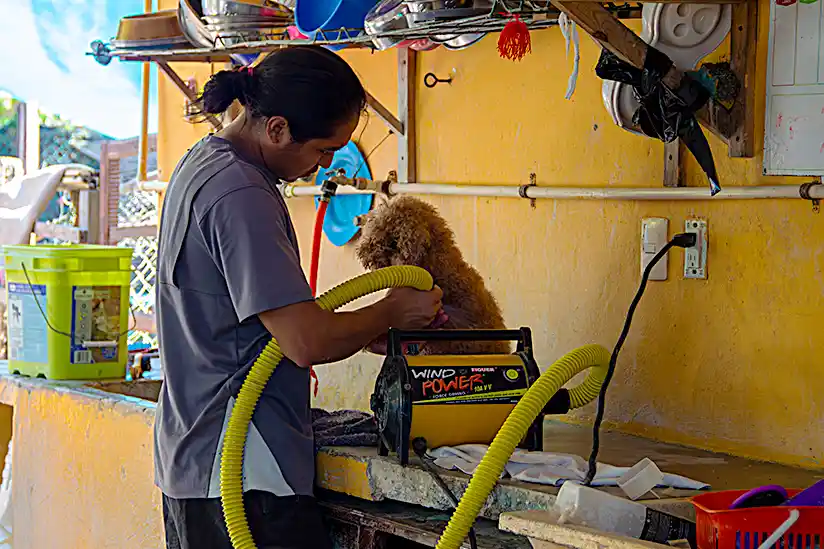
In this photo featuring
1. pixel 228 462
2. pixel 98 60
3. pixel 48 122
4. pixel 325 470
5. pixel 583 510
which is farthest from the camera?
pixel 48 122

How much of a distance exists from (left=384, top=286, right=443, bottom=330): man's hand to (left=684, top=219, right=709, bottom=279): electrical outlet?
652mm

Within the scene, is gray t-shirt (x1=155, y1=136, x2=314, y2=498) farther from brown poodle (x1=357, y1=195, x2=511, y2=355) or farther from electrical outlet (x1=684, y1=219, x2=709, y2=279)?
electrical outlet (x1=684, y1=219, x2=709, y2=279)

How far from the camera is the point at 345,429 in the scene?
219cm

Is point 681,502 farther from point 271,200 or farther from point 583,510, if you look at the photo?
point 271,200

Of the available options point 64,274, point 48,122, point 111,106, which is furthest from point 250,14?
point 48,122

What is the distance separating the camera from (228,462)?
5.94 feet

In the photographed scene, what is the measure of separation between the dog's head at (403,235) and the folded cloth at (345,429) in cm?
49

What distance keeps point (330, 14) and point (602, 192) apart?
84 cm

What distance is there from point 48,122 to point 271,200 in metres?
10.7

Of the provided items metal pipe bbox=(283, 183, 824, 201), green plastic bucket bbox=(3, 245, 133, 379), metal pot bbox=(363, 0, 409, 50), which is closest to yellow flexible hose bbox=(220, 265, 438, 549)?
metal pot bbox=(363, 0, 409, 50)

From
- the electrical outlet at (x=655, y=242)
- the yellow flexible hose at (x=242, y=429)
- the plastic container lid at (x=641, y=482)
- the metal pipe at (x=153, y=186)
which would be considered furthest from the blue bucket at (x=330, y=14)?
the metal pipe at (x=153, y=186)

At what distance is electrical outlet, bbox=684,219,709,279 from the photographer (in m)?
2.27

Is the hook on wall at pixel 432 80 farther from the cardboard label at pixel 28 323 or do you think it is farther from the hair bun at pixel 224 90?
the cardboard label at pixel 28 323

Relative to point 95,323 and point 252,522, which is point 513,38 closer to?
point 252,522
